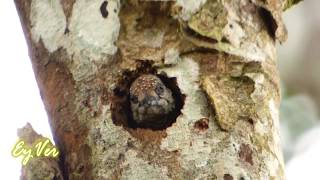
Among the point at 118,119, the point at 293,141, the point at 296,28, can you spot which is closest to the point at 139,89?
the point at 118,119

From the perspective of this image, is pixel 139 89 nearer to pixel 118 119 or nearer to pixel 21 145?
pixel 118 119

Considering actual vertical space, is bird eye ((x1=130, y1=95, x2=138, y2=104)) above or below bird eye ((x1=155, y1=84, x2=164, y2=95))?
above

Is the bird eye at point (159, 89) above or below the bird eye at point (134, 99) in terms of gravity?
below
